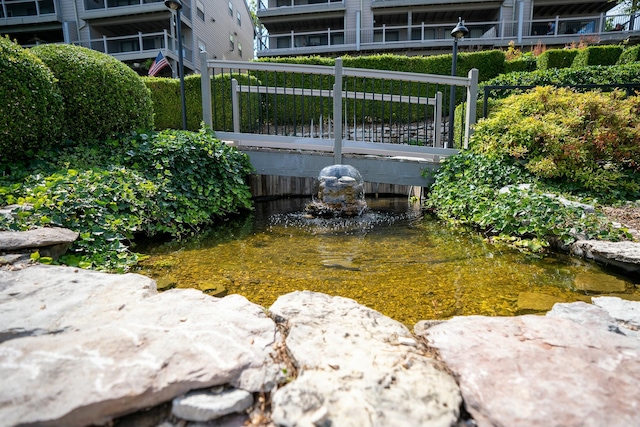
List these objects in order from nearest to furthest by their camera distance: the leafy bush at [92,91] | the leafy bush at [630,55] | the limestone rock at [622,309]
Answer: the limestone rock at [622,309]
the leafy bush at [92,91]
the leafy bush at [630,55]

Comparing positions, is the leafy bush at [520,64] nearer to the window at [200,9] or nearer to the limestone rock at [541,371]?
the limestone rock at [541,371]

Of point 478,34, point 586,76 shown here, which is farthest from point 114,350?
point 478,34

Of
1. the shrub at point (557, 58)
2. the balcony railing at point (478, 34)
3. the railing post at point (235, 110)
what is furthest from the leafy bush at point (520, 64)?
the railing post at point (235, 110)

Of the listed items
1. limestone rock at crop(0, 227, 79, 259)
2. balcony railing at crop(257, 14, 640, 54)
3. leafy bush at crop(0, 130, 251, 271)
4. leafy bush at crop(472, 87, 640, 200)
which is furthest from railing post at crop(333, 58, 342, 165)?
balcony railing at crop(257, 14, 640, 54)

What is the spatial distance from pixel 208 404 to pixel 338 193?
4.56 meters

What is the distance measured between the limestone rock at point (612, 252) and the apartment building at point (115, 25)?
19.1m

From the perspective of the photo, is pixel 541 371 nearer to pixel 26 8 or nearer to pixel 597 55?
pixel 597 55

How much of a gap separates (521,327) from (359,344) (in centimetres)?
76

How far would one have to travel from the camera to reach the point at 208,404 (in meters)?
1.07

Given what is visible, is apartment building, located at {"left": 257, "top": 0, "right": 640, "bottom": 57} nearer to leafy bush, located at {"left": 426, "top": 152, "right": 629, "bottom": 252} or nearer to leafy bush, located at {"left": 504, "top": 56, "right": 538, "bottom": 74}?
leafy bush, located at {"left": 504, "top": 56, "right": 538, "bottom": 74}

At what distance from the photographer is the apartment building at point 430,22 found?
17255 millimetres

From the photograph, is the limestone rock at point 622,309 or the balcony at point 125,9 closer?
the limestone rock at point 622,309

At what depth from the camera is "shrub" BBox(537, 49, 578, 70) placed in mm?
12037

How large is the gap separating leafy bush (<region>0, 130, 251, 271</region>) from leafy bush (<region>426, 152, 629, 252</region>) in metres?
3.28
